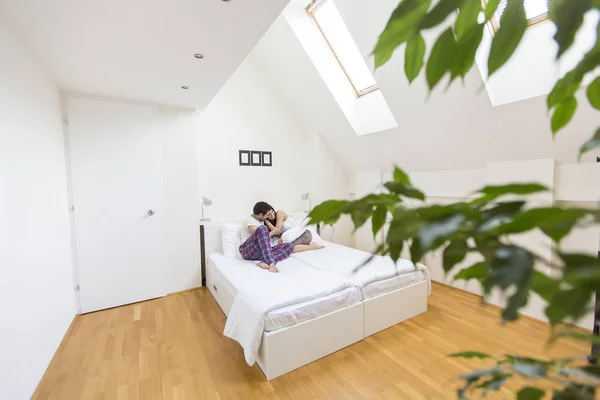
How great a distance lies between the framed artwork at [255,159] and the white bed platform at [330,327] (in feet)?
5.04

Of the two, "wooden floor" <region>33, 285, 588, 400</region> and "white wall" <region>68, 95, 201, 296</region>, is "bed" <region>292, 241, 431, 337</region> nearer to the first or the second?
"wooden floor" <region>33, 285, 588, 400</region>

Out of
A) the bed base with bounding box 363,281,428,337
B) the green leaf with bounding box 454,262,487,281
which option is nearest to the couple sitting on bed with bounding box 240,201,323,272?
the bed base with bounding box 363,281,428,337

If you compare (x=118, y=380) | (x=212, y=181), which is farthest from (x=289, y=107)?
(x=118, y=380)

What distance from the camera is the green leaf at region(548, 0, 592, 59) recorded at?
29 cm

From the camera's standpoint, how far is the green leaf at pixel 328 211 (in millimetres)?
350

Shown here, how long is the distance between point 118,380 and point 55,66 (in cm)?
228

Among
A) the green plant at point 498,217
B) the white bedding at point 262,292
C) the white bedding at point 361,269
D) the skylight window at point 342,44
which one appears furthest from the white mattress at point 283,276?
the skylight window at point 342,44

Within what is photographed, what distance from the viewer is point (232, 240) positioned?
10.0 ft

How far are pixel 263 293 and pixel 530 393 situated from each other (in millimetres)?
1776

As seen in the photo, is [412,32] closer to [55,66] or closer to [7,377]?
[7,377]

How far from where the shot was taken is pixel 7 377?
1356 mm

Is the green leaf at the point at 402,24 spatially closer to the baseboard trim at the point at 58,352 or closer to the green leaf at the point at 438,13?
the green leaf at the point at 438,13

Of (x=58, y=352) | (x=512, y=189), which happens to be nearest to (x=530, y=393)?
(x=512, y=189)

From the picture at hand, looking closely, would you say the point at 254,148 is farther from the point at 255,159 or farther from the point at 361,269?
the point at 361,269
